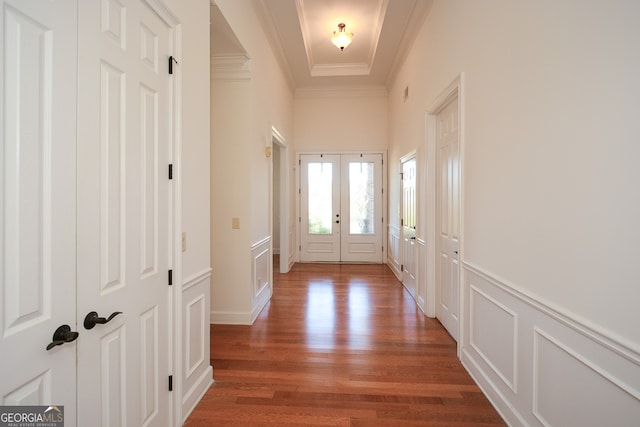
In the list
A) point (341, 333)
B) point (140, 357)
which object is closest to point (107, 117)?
point (140, 357)

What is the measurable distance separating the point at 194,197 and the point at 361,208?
5.02m

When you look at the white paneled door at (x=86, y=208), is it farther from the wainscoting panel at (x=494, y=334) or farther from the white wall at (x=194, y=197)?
the wainscoting panel at (x=494, y=334)

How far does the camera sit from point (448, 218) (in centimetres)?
315

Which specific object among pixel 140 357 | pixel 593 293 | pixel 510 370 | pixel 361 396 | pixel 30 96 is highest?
pixel 30 96

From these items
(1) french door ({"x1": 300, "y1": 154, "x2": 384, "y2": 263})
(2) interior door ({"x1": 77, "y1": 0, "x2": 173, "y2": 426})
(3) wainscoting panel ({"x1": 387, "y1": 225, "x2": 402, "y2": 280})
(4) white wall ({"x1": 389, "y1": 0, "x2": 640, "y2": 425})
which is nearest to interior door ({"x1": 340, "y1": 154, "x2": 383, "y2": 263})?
(1) french door ({"x1": 300, "y1": 154, "x2": 384, "y2": 263})

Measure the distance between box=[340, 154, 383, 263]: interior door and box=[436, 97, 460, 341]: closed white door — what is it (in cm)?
321

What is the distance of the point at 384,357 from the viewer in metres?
2.74

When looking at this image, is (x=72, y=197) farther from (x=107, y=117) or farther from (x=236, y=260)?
(x=236, y=260)

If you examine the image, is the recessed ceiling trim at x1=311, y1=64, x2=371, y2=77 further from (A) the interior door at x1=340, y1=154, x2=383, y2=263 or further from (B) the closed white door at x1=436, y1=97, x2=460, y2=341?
(B) the closed white door at x1=436, y1=97, x2=460, y2=341

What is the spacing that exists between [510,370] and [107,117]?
2.56 meters

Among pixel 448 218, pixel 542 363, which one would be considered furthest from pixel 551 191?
pixel 448 218

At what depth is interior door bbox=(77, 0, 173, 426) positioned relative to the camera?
47.9 inches

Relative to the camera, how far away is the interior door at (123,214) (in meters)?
1.22

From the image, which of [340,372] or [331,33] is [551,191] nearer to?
[340,372]
